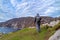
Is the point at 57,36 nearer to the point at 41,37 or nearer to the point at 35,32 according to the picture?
the point at 41,37

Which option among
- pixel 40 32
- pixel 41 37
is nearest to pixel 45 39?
pixel 41 37

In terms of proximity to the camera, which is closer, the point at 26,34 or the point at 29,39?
the point at 29,39

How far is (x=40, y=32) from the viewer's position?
3152cm

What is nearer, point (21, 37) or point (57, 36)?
point (57, 36)

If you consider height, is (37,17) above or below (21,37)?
above

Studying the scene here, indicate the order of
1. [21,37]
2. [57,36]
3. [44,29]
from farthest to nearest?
[44,29], [21,37], [57,36]

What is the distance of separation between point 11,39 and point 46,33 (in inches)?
209

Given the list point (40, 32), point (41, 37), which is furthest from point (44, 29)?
point (41, 37)

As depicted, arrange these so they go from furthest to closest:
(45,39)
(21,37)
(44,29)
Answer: (44,29)
(21,37)
(45,39)

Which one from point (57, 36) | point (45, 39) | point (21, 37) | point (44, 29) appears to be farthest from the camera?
point (44, 29)

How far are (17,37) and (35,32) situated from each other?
3.18 m

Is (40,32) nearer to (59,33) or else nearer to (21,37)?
(21,37)

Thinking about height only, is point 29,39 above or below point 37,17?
below

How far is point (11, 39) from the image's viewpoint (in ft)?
97.9
